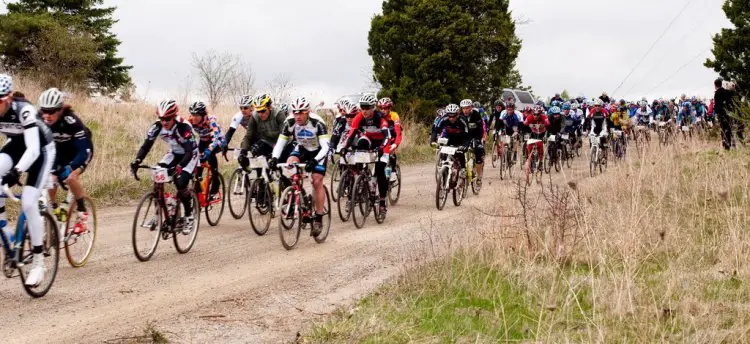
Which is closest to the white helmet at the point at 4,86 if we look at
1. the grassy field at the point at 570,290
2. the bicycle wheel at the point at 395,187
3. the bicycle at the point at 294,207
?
the grassy field at the point at 570,290

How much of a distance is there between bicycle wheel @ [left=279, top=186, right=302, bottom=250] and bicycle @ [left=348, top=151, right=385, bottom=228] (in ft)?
5.93

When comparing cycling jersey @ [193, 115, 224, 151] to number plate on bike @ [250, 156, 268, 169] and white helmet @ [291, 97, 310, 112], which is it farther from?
white helmet @ [291, 97, 310, 112]

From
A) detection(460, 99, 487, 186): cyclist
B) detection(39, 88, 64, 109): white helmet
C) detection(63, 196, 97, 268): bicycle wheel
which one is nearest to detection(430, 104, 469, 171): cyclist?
detection(460, 99, 487, 186): cyclist

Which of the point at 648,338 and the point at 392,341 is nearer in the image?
the point at 648,338

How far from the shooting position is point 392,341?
593 centimetres

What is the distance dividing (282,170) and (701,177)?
638 centimetres

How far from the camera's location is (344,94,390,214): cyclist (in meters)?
13.4

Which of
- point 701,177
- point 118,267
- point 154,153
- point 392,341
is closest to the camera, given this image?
point 392,341

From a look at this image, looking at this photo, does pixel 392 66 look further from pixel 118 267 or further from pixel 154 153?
pixel 118 267

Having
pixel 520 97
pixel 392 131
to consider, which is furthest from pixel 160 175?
pixel 520 97

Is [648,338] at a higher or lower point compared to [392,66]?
lower

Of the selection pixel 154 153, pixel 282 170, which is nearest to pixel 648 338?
pixel 282 170

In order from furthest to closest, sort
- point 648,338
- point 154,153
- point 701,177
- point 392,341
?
1. point 154,153
2. point 701,177
3. point 392,341
4. point 648,338

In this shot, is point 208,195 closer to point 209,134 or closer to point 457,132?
point 209,134
